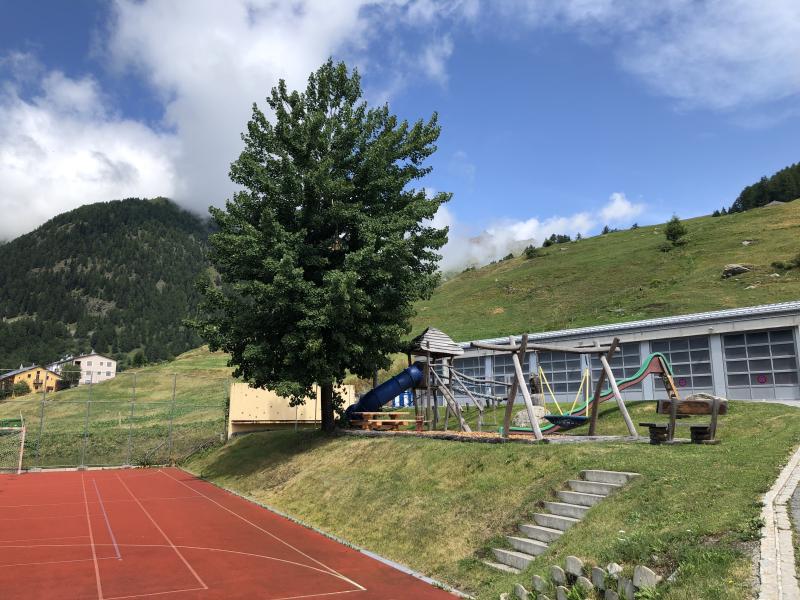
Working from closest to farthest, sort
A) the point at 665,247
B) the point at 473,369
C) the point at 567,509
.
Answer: the point at 567,509, the point at 473,369, the point at 665,247

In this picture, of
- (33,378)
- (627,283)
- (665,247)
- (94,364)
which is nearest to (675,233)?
(665,247)

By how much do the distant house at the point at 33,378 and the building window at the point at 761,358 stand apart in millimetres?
139090

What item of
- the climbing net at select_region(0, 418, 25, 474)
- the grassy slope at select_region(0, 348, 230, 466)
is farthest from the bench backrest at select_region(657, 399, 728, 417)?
the climbing net at select_region(0, 418, 25, 474)

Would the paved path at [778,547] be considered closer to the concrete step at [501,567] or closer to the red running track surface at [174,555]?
the concrete step at [501,567]

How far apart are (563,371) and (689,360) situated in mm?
6782

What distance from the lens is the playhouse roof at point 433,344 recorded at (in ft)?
86.8

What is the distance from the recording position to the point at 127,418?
5706 centimetres

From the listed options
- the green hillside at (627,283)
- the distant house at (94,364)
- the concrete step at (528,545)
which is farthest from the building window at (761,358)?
the distant house at (94,364)

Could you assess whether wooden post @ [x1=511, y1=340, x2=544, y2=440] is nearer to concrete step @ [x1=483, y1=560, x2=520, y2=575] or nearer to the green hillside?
concrete step @ [x1=483, y1=560, x2=520, y2=575]

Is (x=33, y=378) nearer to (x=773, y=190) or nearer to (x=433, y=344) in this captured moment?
(x=433, y=344)

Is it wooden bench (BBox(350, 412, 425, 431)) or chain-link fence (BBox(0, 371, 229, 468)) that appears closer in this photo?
wooden bench (BBox(350, 412, 425, 431))

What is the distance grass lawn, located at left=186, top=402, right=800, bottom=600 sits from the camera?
8.06 meters

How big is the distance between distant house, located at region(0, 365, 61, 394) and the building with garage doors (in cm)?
13278

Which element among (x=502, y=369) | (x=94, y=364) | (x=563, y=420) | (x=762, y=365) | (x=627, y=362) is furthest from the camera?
(x=94, y=364)
